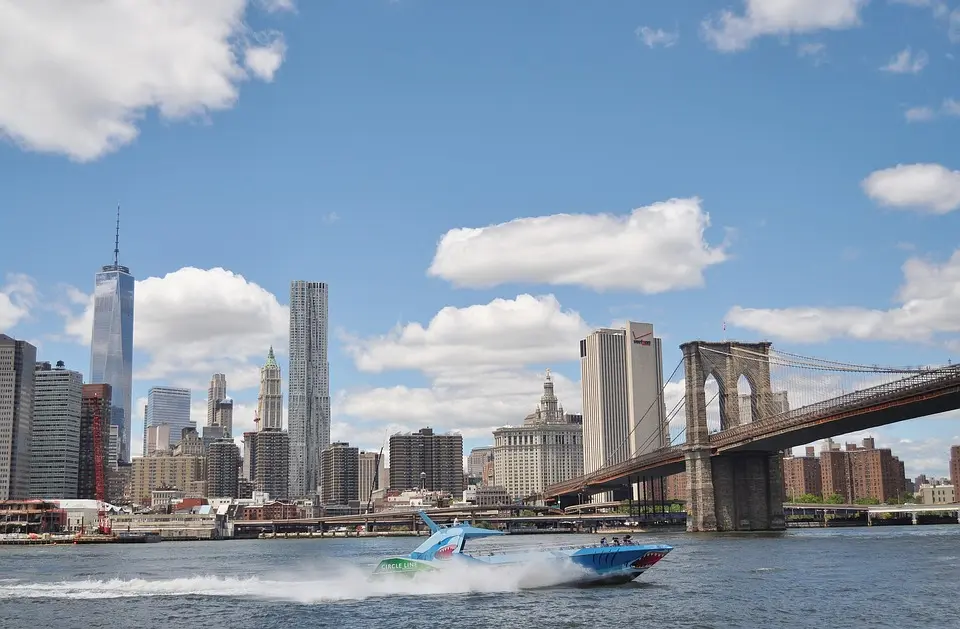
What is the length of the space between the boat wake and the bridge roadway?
40974 mm

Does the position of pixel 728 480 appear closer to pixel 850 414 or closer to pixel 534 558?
pixel 850 414

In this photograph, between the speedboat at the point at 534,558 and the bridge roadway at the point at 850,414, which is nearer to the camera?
the speedboat at the point at 534,558

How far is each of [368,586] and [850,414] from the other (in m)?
51.9

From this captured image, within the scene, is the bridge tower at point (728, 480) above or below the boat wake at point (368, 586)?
above

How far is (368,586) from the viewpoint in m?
50.0

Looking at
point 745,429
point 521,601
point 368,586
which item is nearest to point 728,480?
point 745,429

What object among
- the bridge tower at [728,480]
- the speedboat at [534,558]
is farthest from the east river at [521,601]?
the bridge tower at [728,480]

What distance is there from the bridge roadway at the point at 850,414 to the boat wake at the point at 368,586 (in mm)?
40974

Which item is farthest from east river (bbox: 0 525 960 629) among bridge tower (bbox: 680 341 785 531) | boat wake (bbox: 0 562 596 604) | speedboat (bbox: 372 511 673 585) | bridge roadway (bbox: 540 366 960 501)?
bridge tower (bbox: 680 341 785 531)

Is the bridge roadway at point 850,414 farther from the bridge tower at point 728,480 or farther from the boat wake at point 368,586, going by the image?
the boat wake at point 368,586

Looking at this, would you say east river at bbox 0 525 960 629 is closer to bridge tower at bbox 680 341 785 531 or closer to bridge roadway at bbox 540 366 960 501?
bridge roadway at bbox 540 366 960 501

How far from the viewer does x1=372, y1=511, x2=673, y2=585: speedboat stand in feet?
161

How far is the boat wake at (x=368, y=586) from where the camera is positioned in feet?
160

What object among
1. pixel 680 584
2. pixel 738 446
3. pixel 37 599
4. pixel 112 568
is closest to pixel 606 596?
pixel 680 584
